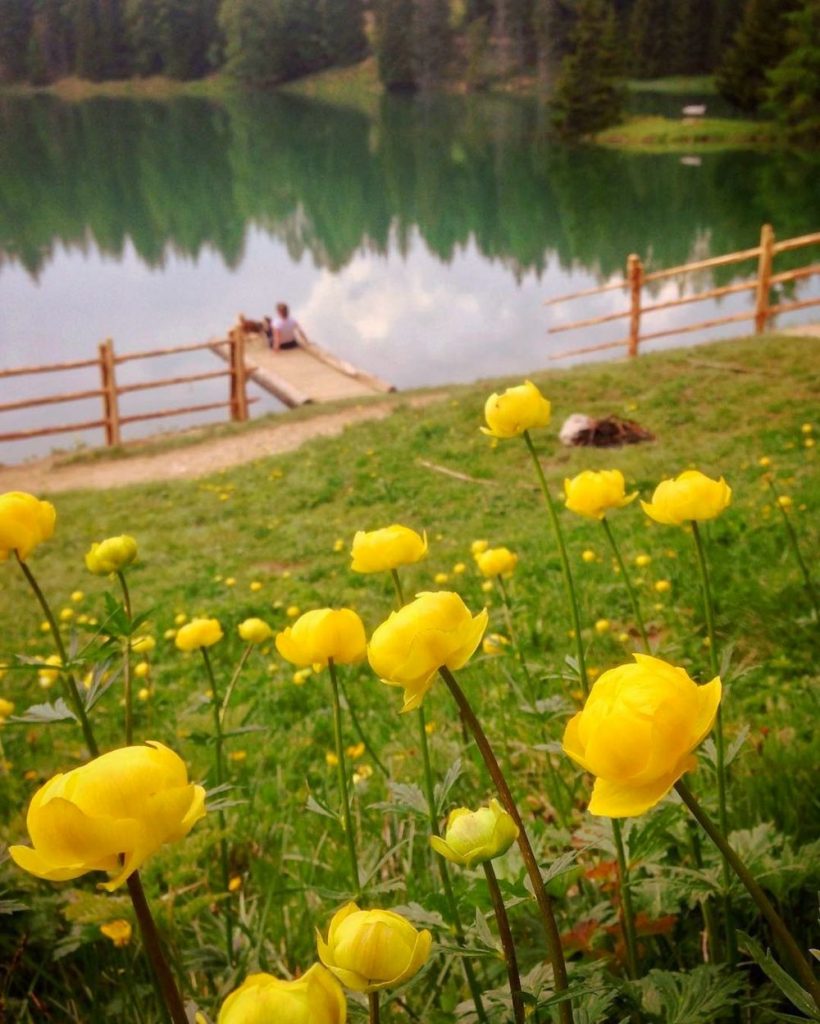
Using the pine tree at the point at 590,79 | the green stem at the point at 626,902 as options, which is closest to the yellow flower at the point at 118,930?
the green stem at the point at 626,902

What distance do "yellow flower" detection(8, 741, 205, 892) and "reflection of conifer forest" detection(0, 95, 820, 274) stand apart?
18349 mm

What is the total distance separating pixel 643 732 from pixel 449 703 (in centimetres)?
179

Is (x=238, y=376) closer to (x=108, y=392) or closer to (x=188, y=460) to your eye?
(x=108, y=392)

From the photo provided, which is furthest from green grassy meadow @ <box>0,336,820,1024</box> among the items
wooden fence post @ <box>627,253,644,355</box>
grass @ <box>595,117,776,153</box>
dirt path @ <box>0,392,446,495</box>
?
grass @ <box>595,117,776,153</box>

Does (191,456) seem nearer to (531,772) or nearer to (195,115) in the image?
(531,772)

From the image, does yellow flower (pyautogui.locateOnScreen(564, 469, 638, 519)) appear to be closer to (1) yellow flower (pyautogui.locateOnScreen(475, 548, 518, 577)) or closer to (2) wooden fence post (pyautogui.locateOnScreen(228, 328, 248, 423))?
(1) yellow flower (pyautogui.locateOnScreen(475, 548, 518, 577))

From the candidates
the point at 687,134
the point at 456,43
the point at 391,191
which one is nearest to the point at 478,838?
the point at 391,191

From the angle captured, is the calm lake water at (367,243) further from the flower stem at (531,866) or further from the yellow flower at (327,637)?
the flower stem at (531,866)

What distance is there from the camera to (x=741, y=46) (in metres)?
26.8

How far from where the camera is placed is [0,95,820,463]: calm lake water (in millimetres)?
15914

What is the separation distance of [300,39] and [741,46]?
3317 cm

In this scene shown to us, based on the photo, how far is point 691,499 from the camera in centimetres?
96

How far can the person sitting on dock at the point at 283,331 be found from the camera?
14.3 metres

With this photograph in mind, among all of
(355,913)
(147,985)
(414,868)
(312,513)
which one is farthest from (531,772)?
(312,513)
